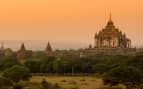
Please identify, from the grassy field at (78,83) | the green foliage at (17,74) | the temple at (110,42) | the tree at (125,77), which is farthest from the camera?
the temple at (110,42)

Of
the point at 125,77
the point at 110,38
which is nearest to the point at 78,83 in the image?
the point at 125,77

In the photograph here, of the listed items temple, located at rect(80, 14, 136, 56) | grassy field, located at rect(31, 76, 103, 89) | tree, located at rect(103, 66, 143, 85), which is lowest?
grassy field, located at rect(31, 76, 103, 89)

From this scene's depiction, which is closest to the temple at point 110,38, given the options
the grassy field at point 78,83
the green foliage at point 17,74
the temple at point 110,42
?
the temple at point 110,42

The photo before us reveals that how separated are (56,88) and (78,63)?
26.1 metres

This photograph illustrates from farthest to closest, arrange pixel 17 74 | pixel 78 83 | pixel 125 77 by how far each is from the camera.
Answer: pixel 78 83
pixel 17 74
pixel 125 77

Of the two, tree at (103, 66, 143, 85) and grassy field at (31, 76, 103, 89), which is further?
tree at (103, 66, 143, 85)

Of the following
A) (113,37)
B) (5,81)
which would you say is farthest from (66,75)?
(113,37)

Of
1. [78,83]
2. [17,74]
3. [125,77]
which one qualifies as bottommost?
[78,83]

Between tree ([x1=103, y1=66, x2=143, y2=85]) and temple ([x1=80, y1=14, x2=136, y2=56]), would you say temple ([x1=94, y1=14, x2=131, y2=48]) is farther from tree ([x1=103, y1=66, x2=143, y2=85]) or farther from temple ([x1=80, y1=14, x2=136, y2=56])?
tree ([x1=103, y1=66, x2=143, y2=85])

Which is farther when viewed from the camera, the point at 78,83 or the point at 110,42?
the point at 110,42

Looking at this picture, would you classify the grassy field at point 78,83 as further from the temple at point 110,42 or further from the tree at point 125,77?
the temple at point 110,42

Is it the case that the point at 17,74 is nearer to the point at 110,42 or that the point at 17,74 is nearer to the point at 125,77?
the point at 125,77

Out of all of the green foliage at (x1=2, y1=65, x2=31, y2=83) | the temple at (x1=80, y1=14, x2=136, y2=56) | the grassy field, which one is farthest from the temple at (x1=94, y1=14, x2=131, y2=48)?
the green foliage at (x1=2, y1=65, x2=31, y2=83)

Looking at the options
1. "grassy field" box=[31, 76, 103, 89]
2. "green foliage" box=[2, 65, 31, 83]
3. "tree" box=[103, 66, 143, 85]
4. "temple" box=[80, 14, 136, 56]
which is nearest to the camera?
"grassy field" box=[31, 76, 103, 89]
